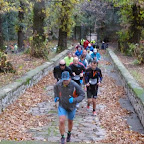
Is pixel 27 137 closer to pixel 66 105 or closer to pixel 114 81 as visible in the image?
pixel 66 105

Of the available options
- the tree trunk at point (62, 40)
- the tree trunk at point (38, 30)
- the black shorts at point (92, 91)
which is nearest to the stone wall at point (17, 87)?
the black shorts at point (92, 91)

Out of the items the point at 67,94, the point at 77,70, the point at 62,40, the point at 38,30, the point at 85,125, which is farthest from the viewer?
the point at 62,40

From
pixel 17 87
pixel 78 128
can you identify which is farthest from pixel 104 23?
pixel 78 128

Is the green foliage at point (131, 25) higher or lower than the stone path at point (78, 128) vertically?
higher

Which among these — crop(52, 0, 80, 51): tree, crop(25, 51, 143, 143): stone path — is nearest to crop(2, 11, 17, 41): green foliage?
crop(52, 0, 80, 51): tree

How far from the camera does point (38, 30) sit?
16.6 metres

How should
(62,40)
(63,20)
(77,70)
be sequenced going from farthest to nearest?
(62,40), (63,20), (77,70)

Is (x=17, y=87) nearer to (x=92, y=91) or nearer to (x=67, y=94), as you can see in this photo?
(x=92, y=91)

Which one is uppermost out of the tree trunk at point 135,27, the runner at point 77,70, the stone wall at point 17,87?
the tree trunk at point 135,27

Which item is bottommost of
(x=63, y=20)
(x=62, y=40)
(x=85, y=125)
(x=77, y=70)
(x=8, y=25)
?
(x=85, y=125)

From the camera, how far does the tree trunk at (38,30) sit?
52.9ft

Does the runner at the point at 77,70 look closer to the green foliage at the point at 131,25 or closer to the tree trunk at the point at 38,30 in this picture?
the tree trunk at the point at 38,30

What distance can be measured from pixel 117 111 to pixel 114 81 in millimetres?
4932

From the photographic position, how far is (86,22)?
42.8 m
